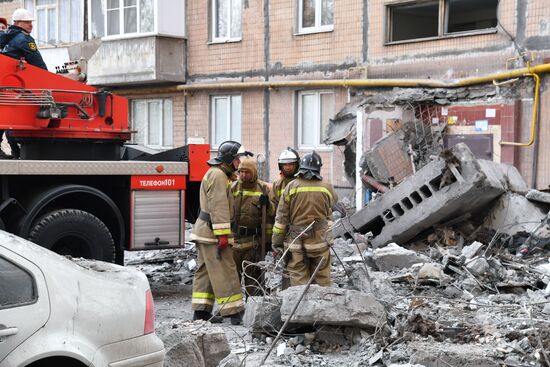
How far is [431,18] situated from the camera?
645 inches

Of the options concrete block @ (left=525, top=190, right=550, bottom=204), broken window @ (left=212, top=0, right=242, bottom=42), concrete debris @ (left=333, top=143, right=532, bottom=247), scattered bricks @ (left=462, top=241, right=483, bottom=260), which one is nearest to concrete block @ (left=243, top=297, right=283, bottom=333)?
scattered bricks @ (left=462, top=241, right=483, bottom=260)

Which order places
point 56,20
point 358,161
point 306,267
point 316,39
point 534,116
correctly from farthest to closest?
point 56,20 → point 316,39 → point 358,161 → point 534,116 → point 306,267

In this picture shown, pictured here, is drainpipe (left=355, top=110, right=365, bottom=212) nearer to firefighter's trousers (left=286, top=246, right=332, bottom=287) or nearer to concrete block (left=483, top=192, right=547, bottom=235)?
concrete block (left=483, top=192, right=547, bottom=235)

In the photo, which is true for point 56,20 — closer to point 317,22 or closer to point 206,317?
point 317,22

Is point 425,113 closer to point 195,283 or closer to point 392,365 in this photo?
point 195,283

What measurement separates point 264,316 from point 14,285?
314cm

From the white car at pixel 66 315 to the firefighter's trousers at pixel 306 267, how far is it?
132 inches

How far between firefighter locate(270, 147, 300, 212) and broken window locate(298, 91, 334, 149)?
8.77 meters

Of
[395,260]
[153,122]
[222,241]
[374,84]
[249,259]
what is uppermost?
[374,84]

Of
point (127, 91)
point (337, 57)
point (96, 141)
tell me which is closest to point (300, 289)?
point (96, 141)

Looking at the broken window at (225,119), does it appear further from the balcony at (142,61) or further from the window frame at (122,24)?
the window frame at (122,24)

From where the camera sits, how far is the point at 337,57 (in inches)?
667

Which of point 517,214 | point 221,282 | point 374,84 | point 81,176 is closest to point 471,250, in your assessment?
point 517,214

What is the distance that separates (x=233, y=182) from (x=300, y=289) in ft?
6.63
